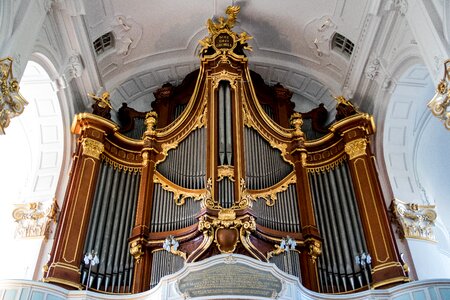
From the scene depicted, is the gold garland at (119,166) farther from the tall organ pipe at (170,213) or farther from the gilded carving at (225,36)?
the gilded carving at (225,36)

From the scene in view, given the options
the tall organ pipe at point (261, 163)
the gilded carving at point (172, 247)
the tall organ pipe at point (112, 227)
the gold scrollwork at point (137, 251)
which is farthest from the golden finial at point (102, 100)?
the gilded carving at point (172, 247)

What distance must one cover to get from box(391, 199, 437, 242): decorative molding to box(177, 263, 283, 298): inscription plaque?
4283mm

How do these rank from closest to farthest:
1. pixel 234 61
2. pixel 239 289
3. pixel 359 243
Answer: pixel 239 289, pixel 359 243, pixel 234 61

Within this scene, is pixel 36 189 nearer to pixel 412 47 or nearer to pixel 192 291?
pixel 192 291

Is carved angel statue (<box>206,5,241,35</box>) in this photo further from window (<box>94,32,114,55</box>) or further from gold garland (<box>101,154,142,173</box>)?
gold garland (<box>101,154,142,173</box>)

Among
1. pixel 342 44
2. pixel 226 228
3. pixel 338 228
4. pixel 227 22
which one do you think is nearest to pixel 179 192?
pixel 226 228

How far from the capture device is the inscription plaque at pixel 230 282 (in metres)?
9.45

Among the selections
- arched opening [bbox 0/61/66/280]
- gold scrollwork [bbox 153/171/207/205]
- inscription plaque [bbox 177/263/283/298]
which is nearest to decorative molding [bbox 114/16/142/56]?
arched opening [bbox 0/61/66/280]

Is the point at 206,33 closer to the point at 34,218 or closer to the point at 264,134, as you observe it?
the point at 264,134

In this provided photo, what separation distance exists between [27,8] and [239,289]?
6767 millimetres

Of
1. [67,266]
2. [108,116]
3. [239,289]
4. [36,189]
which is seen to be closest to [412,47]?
[239,289]

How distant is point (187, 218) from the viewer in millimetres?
11750

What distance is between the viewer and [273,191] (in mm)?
12492

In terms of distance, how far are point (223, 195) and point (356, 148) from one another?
12.7 feet
